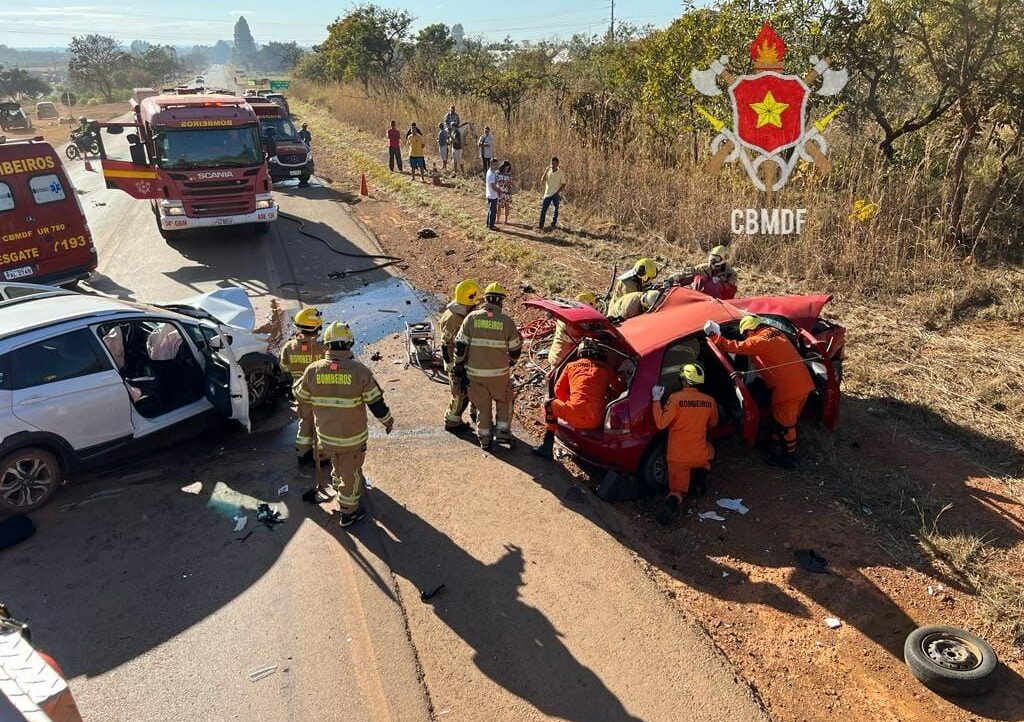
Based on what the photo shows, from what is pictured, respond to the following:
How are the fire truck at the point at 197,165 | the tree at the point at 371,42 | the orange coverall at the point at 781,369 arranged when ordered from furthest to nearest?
the tree at the point at 371,42, the fire truck at the point at 197,165, the orange coverall at the point at 781,369

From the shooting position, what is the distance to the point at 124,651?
4.16 m

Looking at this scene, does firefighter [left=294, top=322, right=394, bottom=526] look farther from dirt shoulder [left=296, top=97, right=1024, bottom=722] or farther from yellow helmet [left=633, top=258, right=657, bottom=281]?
yellow helmet [left=633, top=258, right=657, bottom=281]

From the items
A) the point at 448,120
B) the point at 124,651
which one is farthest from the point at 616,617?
the point at 448,120

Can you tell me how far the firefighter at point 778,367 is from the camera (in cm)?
584

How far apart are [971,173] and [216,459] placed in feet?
37.5

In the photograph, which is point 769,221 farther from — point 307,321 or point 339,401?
point 339,401

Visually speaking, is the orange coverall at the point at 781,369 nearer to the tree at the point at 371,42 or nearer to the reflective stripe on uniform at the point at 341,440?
the reflective stripe on uniform at the point at 341,440

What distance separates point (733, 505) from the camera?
5.66 meters

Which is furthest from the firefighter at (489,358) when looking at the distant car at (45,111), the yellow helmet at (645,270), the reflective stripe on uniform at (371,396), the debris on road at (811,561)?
the distant car at (45,111)

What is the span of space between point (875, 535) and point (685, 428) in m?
1.62

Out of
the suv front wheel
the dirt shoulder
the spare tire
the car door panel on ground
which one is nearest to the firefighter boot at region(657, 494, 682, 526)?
the dirt shoulder

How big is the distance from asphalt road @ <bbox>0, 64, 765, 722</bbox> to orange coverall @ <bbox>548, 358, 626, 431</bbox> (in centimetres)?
68

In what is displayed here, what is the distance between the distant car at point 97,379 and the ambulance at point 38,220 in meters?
4.88

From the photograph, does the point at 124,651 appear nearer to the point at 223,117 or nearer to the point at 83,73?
the point at 223,117
